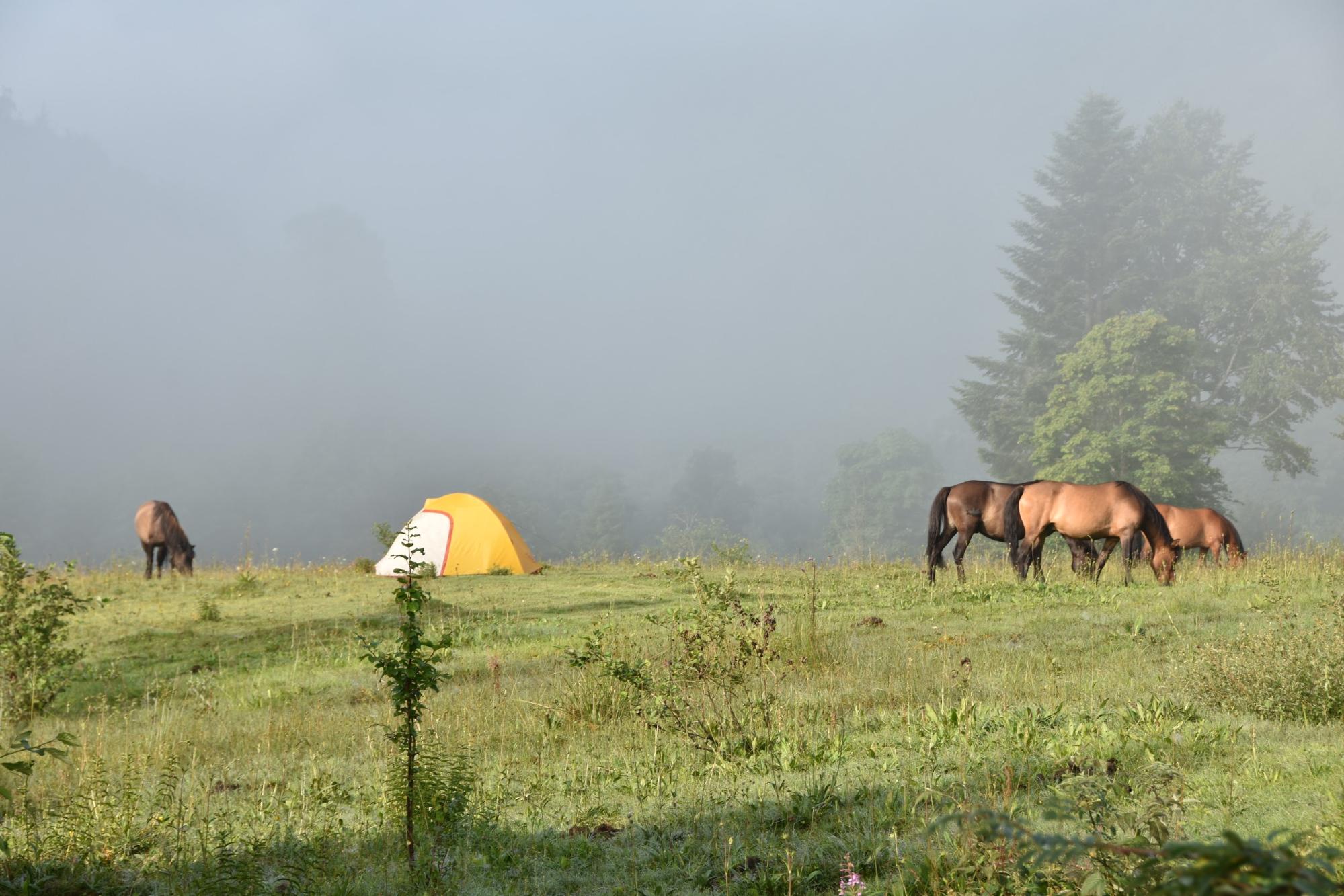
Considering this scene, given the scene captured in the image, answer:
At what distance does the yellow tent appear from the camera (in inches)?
906

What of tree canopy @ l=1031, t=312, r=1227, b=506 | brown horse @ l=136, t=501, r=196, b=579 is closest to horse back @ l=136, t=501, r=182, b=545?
brown horse @ l=136, t=501, r=196, b=579

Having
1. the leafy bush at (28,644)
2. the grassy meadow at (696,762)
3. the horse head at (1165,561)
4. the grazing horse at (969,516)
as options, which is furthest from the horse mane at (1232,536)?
the leafy bush at (28,644)

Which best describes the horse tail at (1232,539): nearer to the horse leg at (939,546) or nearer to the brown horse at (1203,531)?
the brown horse at (1203,531)

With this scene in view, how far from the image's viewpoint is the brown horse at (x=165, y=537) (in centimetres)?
2359

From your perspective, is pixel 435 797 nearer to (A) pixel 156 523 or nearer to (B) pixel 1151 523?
(B) pixel 1151 523

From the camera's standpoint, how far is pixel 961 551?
65.5 feet

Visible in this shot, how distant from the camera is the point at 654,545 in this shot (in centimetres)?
11381

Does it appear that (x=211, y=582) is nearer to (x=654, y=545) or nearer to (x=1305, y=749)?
(x=1305, y=749)

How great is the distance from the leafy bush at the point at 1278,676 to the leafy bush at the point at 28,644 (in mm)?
12675

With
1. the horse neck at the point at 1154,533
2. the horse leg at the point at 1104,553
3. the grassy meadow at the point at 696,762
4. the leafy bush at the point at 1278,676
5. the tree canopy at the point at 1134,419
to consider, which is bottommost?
the grassy meadow at the point at 696,762

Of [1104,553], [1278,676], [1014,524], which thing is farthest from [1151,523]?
[1278,676]

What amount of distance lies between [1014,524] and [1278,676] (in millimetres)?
13404

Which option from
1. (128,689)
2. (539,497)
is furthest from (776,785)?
(539,497)

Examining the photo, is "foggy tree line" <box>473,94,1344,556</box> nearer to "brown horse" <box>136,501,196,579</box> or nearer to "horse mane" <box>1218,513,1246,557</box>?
"horse mane" <box>1218,513,1246,557</box>
